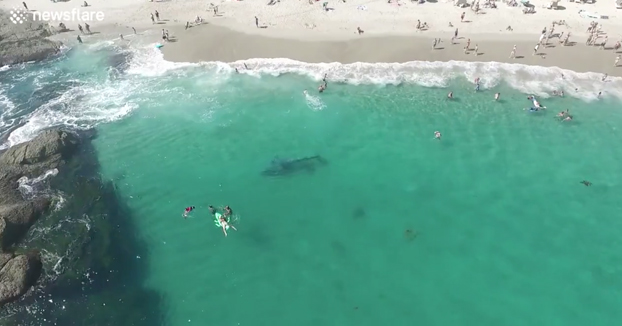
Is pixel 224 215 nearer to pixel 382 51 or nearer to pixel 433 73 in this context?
pixel 433 73

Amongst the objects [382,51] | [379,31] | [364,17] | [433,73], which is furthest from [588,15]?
[364,17]

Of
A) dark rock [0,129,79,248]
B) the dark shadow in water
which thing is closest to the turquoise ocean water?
the dark shadow in water

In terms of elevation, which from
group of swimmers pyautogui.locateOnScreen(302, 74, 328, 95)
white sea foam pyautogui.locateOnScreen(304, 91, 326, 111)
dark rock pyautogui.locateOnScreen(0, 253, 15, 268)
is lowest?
dark rock pyautogui.locateOnScreen(0, 253, 15, 268)

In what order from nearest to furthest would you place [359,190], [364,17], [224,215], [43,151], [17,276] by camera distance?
[17,276], [224,215], [359,190], [43,151], [364,17]

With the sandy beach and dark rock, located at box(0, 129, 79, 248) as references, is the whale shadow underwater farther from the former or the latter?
dark rock, located at box(0, 129, 79, 248)

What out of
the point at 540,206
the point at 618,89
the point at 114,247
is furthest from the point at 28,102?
the point at 618,89

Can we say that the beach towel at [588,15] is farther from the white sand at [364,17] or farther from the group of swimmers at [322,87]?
the group of swimmers at [322,87]
